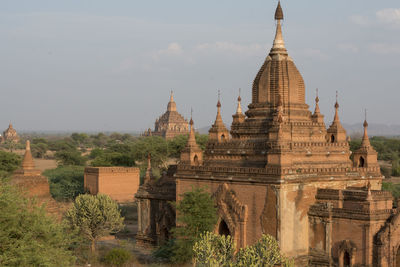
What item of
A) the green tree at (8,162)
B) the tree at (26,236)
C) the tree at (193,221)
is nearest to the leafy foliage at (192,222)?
the tree at (193,221)

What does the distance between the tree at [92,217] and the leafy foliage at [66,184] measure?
819 inches

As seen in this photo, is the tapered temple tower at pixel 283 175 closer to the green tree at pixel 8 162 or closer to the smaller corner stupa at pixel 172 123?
the green tree at pixel 8 162

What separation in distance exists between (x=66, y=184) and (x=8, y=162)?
8251 millimetres

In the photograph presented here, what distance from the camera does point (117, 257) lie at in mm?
24781

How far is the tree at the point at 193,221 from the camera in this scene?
79.4 ft

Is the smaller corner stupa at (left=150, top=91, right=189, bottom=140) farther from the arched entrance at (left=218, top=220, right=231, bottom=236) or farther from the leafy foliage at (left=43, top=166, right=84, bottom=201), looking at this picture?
the arched entrance at (left=218, top=220, right=231, bottom=236)

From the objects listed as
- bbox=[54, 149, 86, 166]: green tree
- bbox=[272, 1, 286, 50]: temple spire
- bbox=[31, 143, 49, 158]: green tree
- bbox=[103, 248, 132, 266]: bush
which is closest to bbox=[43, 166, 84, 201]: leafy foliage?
bbox=[54, 149, 86, 166]: green tree

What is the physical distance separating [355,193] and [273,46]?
28.4 feet

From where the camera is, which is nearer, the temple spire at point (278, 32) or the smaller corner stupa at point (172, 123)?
the temple spire at point (278, 32)

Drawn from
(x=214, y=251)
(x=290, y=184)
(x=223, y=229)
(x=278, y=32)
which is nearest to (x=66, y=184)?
(x=223, y=229)

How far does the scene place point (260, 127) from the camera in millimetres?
26109

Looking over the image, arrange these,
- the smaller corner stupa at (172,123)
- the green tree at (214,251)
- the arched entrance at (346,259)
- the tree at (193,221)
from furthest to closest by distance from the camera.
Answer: the smaller corner stupa at (172,123) < the tree at (193,221) < the arched entrance at (346,259) < the green tree at (214,251)

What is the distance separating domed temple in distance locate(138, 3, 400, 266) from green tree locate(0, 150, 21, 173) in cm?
3041

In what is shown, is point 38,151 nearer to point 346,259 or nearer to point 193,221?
point 193,221
